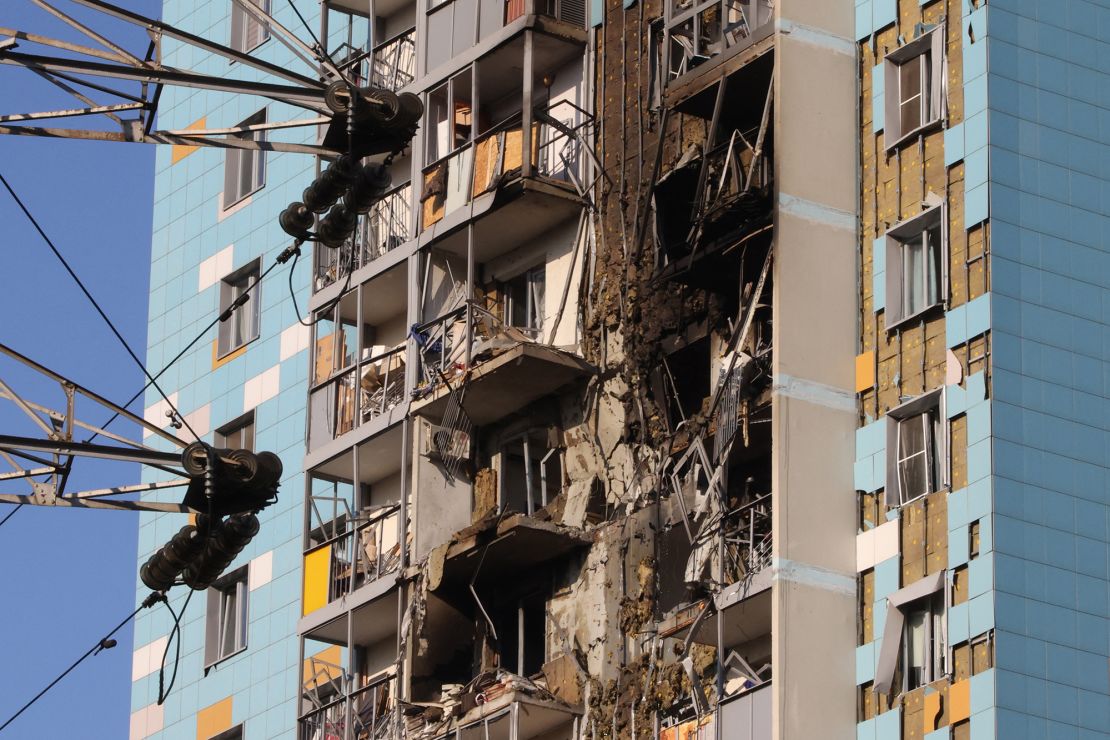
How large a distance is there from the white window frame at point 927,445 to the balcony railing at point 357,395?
10.9 m

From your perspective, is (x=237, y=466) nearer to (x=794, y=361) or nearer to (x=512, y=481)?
(x=794, y=361)

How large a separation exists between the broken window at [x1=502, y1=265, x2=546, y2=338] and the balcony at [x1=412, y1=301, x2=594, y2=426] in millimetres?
161

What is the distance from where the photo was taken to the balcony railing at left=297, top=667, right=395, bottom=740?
44.4m

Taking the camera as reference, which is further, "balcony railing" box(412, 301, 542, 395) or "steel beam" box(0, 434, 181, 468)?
"balcony railing" box(412, 301, 542, 395)

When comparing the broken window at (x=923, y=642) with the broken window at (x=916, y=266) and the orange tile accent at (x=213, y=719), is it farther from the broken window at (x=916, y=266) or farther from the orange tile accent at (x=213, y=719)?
the orange tile accent at (x=213, y=719)

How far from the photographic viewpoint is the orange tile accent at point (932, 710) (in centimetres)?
3509

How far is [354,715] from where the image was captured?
44844 millimetres

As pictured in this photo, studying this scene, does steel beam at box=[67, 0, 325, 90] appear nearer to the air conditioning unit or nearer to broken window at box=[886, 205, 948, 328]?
broken window at box=[886, 205, 948, 328]

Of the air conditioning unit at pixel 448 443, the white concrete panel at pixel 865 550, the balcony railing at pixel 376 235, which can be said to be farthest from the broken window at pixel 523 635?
the white concrete panel at pixel 865 550

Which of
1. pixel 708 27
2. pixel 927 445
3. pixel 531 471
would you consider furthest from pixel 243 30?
pixel 927 445

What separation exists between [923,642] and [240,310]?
22.5m

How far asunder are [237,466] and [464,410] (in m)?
10.7

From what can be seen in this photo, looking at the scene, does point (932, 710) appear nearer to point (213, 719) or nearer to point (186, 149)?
point (213, 719)

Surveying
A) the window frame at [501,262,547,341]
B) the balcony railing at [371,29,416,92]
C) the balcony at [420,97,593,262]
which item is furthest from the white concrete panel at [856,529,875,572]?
the balcony railing at [371,29,416,92]
